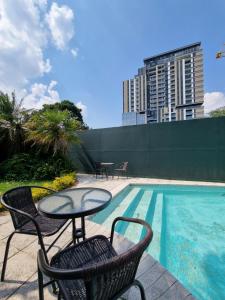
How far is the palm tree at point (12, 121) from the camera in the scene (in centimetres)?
759

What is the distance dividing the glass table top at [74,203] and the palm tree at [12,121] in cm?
655

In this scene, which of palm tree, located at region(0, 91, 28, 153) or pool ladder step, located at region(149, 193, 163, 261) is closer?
pool ladder step, located at region(149, 193, 163, 261)

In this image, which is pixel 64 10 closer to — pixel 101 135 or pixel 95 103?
pixel 101 135

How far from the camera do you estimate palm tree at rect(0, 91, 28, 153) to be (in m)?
7.59

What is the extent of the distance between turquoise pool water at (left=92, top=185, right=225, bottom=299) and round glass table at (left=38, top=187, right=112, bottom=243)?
135 cm

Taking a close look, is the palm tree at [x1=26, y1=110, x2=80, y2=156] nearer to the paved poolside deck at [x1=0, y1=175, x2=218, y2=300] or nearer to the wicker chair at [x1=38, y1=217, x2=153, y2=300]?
the paved poolside deck at [x1=0, y1=175, x2=218, y2=300]

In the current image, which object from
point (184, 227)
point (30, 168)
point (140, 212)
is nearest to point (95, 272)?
point (184, 227)

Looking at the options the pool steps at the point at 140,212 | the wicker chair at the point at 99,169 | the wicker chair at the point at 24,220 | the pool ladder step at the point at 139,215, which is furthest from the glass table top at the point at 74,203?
the wicker chair at the point at 99,169

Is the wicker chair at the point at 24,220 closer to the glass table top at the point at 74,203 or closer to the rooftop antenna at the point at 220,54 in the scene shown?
the glass table top at the point at 74,203

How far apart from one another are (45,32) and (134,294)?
7.75 meters

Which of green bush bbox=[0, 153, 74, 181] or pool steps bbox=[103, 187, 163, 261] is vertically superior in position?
green bush bbox=[0, 153, 74, 181]

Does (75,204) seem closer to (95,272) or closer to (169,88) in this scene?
(95,272)

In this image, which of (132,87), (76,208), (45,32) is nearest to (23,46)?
(45,32)

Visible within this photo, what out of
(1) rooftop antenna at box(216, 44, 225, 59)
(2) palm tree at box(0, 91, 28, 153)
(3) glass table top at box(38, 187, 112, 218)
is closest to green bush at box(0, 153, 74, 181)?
(2) palm tree at box(0, 91, 28, 153)
